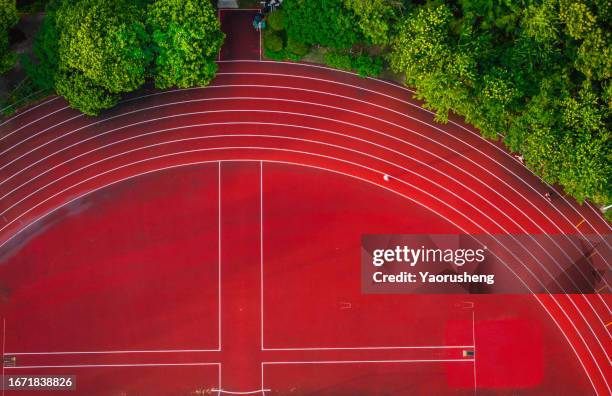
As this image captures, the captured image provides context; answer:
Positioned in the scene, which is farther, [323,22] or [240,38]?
[240,38]

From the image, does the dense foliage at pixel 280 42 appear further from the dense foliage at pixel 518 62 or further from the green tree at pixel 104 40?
the green tree at pixel 104 40

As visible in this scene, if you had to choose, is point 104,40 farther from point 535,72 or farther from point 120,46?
point 535,72

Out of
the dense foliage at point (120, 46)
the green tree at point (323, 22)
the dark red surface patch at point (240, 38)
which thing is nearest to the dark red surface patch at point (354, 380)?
the dense foliage at point (120, 46)

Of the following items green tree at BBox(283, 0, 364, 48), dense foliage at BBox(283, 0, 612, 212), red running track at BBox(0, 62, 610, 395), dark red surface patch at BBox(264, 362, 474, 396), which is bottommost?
dark red surface patch at BBox(264, 362, 474, 396)

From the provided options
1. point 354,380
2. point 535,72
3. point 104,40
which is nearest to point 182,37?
point 104,40

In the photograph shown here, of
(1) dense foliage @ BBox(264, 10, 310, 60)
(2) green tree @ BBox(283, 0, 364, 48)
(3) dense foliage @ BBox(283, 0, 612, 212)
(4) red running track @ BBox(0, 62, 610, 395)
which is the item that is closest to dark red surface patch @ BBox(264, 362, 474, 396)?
(4) red running track @ BBox(0, 62, 610, 395)

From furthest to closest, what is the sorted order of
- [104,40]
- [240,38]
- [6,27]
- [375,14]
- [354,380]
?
[240,38]
[354,380]
[6,27]
[375,14]
[104,40]

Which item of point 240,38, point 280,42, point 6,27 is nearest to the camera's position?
point 6,27

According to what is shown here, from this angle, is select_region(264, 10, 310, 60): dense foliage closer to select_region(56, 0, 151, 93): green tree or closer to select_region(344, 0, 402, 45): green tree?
select_region(344, 0, 402, 45): green tree
